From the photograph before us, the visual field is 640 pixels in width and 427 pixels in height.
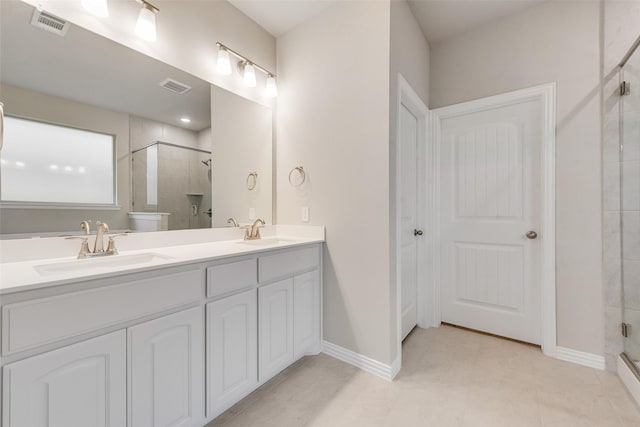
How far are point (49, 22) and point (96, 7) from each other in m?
0.22

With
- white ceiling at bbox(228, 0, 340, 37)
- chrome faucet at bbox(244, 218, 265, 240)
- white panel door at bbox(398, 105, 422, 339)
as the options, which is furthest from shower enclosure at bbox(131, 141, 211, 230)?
white panel door at bbox(398, 105, 422, 339)

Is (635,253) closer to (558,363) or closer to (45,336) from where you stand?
(558,363)

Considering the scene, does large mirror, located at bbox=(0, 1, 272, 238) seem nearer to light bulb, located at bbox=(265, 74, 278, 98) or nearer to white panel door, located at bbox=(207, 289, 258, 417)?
light bulb, located at bbox=(265, 74, 278, 98)

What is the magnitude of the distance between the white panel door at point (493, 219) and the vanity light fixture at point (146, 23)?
2.34 meters

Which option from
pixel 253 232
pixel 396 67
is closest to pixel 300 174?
pixel 253 232

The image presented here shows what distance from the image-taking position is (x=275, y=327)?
1.64 metres

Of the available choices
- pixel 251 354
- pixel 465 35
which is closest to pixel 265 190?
pixel 251 354

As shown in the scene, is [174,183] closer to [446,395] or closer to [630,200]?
[446,395]

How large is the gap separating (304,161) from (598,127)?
2.05m

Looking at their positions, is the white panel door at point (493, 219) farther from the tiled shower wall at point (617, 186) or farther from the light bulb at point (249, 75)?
the light bulb at point (249, 75)

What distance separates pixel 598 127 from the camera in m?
1.82

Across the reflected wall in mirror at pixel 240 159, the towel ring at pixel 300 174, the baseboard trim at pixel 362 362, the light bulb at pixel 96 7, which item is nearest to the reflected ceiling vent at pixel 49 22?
the light bulb at pixel 96 7

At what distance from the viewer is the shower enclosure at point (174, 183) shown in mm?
1595

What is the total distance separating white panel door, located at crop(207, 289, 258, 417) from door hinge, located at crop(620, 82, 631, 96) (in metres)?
2.61
